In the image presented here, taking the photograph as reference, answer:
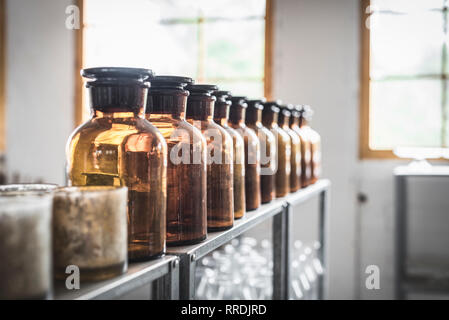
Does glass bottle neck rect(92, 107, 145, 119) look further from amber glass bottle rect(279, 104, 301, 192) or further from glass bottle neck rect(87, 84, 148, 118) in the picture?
amber glass bottle rect(279, 104, 301, 192)

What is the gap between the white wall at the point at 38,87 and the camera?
340cm

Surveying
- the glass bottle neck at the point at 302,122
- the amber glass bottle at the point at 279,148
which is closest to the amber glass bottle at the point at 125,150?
the amber glass bottle at the point at 279,148

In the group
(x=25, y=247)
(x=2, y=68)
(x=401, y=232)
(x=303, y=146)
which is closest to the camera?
(x=25, y=247)

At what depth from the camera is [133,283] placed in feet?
1.82

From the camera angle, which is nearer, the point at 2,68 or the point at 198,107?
the point at 198,107

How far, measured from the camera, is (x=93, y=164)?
2.01 feet

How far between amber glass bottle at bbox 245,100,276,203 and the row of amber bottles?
0.12m

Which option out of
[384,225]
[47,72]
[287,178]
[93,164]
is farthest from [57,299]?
[47,72]

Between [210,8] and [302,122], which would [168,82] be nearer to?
[302,122]

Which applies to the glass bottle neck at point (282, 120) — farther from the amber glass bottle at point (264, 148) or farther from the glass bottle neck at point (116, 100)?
the glass bottle neck at point (116, 100)

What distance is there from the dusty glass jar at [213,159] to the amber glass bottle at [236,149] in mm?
76

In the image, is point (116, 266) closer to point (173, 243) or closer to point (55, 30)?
point (173, 243)

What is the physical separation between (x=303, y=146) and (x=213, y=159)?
0.80 m

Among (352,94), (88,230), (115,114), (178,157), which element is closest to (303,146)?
(178,157)
